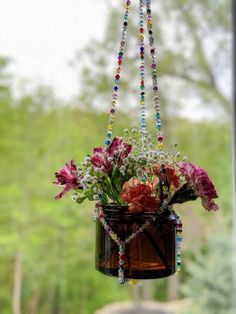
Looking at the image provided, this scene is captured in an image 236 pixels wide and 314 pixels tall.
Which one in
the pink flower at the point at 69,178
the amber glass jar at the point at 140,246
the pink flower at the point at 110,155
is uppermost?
the pink flower at the point at 110,155

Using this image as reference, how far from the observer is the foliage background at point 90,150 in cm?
211

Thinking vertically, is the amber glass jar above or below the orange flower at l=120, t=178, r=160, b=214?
below

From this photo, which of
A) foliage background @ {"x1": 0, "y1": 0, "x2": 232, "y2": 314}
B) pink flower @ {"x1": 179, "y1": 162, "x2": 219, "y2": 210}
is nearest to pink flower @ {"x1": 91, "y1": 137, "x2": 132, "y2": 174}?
pink flower @ {"x1": 179, "y1": 162, "x2": 219, "y2": 210}

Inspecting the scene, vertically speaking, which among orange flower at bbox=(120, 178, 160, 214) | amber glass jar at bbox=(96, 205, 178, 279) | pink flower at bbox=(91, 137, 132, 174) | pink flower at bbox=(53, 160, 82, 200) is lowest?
amber glass jar at bbox=(96, 205, 178, 279)

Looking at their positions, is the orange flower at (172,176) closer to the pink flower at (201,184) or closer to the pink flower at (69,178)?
the pink flower at (201,184)

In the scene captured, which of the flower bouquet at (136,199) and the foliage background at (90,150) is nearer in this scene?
the flower bouquet at (136,199)

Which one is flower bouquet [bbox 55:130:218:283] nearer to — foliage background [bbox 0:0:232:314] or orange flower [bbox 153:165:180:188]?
orange flower [bbox 153:165:180:188]

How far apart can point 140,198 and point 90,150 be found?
1330mm

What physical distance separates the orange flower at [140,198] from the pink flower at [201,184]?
0.08 meters

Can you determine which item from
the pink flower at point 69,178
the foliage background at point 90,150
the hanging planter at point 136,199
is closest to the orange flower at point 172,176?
the hanging planter at point 136,199

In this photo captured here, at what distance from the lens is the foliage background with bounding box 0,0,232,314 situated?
211cm

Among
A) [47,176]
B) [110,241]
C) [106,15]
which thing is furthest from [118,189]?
[106,15]

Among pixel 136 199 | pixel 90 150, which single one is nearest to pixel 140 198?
pixel 136 199

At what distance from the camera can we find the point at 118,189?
93 cm
